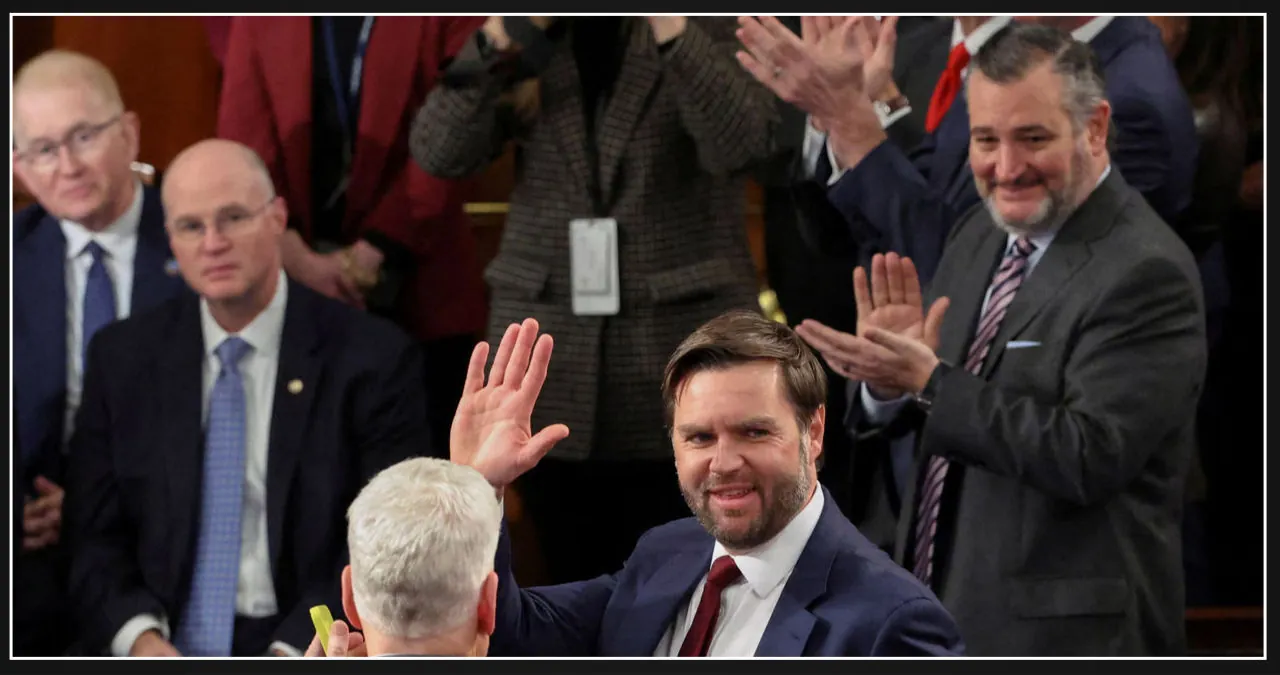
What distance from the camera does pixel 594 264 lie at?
12.6 ft

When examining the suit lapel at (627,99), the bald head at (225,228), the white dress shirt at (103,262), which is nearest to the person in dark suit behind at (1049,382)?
the suit lapel at (627,99)

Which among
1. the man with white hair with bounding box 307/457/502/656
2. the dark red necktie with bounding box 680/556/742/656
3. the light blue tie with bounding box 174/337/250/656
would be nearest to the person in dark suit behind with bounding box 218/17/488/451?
the light blue tie with bounding box 174/337/250/656

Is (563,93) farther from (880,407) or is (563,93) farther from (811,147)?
(880,407)

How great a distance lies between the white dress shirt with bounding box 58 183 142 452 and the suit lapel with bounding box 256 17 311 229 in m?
0.36

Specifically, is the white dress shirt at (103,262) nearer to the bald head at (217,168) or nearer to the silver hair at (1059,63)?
the bald head at (217,168)

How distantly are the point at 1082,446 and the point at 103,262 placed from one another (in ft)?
7.17

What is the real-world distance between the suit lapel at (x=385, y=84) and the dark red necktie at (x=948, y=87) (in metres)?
1.14

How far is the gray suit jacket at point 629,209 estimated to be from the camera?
149 inches

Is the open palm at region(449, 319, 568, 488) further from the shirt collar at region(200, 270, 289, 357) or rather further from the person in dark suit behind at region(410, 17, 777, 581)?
the shirt collar at region(200, 270, 289, 357)

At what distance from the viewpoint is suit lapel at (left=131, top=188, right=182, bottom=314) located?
4.03 m

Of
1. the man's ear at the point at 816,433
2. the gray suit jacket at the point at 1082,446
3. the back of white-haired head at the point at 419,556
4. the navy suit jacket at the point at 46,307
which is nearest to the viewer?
the back of white-haired head at the point at 419,556

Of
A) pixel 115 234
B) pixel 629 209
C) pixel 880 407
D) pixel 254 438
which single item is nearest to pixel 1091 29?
pixel 880 407
